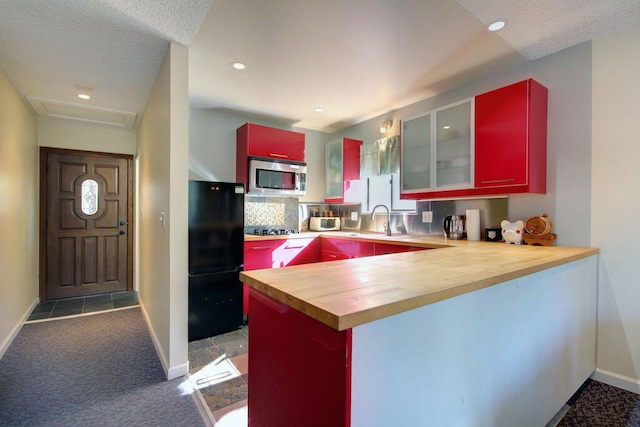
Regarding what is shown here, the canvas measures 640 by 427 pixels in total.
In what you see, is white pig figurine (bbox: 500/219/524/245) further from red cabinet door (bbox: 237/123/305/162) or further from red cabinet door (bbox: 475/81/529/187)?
red cabinet door (bbox: 237/123/305/162)

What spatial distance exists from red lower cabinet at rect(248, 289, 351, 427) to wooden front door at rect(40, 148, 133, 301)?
3878 millimetres

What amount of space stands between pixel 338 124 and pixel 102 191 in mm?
3328

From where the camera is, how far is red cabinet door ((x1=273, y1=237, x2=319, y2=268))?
326 cm

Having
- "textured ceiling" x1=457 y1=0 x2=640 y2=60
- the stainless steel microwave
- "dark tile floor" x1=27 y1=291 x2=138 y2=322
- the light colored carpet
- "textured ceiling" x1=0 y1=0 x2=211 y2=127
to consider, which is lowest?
"dark tile floor" x1=27 y1=291 x2=138 y2=322

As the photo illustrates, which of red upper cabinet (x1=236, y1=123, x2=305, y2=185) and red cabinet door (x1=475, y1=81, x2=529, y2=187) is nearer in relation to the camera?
red cabinet door (x1=475, y1=81, x2=529, y2=187)

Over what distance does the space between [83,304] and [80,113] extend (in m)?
2.27

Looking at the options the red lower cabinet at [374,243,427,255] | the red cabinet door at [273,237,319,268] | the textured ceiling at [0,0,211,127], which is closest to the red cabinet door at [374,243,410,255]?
the red lower cabinet at [374,243,427,255]

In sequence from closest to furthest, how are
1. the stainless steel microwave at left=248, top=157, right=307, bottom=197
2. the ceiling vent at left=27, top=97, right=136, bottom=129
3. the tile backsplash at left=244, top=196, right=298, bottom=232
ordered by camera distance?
the ceiling vent at left=27, top=97, right=136, bottom=129 < the stainless steel microwave at left=248, top=157, right=307, bottom=197 < the tile backsplash at left=244, top=196, right=298, bottom=232

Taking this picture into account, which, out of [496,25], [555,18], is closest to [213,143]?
[496,25]

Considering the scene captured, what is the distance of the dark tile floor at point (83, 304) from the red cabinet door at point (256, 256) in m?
1.67

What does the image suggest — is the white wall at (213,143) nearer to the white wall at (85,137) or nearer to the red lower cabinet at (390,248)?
the white wall at (85,137)

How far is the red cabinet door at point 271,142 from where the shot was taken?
3469 millimetres

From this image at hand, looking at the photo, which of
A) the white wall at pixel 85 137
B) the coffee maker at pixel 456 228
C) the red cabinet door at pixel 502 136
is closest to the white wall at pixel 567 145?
the red cabinet door at pixel 502 136

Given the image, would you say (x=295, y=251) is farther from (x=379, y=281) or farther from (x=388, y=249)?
(x=379, y=281)
